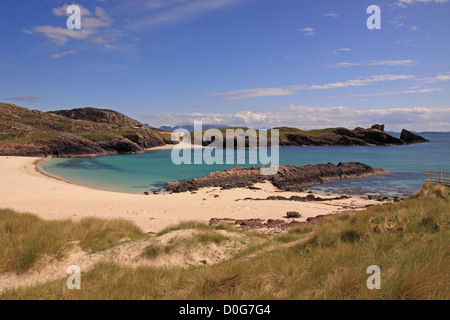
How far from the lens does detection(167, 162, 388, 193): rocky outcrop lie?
32344 millimetres

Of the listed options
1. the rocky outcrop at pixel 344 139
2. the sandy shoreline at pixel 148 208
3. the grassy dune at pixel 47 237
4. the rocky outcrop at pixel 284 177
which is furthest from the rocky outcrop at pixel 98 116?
the grassy dune at pixel 47 237

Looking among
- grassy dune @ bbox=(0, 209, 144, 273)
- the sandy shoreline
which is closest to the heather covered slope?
the sandy shoreline

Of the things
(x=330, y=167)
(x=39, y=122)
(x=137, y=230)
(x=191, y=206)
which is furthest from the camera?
(x=39, y=122)

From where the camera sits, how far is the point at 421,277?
414 centimetres

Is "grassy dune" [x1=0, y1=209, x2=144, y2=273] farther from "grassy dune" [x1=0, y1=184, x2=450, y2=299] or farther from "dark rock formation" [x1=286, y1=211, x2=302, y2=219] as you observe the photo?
"dark rock formation" [x1=286, y1=211, x2=302, y2=219]

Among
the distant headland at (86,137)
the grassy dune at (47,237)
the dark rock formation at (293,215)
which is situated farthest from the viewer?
the distant headland at (86,137)

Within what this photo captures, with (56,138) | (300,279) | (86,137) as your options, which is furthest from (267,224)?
(86,137)

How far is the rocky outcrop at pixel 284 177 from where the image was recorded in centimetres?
3234

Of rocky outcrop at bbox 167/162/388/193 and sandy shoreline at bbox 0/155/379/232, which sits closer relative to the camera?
sandy shoreline at bbox 0/155/379/232

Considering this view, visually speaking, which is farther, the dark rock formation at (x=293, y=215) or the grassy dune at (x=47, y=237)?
the dark rock formation at (x=293, y=215)

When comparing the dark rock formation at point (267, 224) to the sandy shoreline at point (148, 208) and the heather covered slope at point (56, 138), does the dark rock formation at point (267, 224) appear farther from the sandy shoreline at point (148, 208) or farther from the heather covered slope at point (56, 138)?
the heather covered slope at point (56, 138)

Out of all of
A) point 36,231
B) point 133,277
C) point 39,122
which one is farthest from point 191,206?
point 39,122
